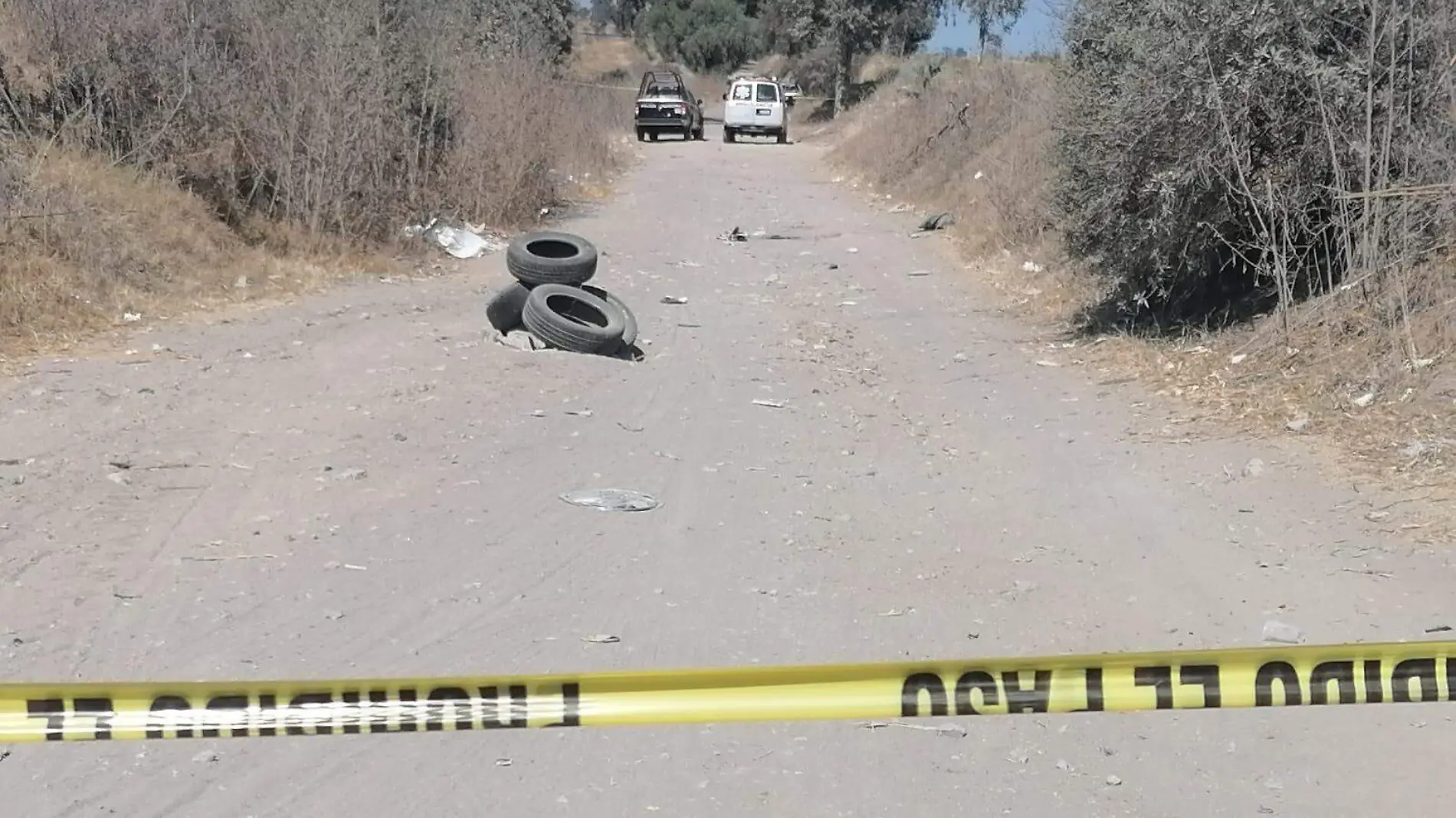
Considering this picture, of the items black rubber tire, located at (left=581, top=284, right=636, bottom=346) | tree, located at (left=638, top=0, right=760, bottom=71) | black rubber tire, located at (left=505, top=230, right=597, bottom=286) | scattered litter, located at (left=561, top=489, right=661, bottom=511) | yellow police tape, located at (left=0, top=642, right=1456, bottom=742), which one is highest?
tree, located at (left=638, top=0, right=760, bottom=71)

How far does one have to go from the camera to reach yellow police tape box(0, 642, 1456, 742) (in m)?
3.03

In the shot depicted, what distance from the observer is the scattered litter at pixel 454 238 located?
1694 centimetres

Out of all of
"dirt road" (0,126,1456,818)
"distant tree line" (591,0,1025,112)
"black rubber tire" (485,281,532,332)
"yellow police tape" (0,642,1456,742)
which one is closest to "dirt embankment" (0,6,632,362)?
"dirt road" (0,126,1456,818)

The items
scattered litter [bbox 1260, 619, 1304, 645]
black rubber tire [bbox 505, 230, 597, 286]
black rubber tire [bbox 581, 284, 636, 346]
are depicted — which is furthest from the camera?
black rubber tire [bbox 505, 230, 597, 286]

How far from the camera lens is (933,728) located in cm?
461

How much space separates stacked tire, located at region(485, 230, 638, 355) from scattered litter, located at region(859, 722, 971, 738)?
6.70 metres

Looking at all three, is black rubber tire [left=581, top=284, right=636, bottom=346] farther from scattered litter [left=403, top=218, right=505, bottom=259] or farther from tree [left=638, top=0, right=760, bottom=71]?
tree [left=638, top=0, right=760, bottom=71]

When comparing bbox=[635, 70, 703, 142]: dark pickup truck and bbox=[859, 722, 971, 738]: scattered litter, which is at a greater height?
bbox=[635, 70, 703, 142]: dark pickup truck

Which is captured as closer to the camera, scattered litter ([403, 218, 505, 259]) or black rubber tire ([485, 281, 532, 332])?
black rubber tire ([485, 281, 532, 332])

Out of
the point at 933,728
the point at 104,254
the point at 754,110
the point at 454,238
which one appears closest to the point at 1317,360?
the point at 933,728

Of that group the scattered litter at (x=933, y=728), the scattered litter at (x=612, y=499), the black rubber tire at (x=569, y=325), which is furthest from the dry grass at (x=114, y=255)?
the scattered litter at (x=933, y=728)

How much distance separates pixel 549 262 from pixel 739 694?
9738mm

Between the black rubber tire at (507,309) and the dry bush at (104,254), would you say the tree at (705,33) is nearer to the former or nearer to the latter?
the dry bush at (104,254)

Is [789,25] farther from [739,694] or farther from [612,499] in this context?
[739,694]
